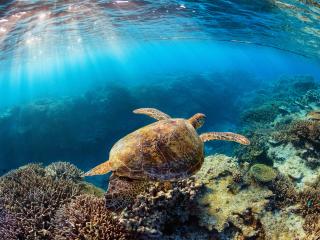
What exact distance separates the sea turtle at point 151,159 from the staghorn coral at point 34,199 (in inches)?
72.8

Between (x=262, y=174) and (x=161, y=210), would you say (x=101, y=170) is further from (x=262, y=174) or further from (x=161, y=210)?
(x=262, y=174)

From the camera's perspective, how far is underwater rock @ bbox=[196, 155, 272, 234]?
19.0 feet

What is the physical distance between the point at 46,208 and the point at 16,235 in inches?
31.2

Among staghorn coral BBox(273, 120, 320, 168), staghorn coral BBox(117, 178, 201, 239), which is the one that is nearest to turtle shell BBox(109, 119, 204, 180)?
staghorn coral BBox(117, 178, 201, 239)

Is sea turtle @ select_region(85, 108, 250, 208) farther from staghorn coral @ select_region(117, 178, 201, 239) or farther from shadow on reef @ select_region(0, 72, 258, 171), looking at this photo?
shadow on reef @ select_region(0, 72, 258, 171)

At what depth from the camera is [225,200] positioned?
648 cm

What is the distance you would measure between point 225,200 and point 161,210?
1918 millimetres

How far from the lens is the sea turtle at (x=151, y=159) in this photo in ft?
16.7

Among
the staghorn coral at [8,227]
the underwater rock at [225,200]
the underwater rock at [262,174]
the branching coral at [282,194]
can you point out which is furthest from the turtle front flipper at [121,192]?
the underwater rock at [262,174]

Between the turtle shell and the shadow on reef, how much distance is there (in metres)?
16.2

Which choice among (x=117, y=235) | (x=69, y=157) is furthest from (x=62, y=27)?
(x=117, y=235)

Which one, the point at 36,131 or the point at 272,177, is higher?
the point at 272,177

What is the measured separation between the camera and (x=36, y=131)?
2388cm

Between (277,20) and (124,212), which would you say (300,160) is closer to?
(124,212)
